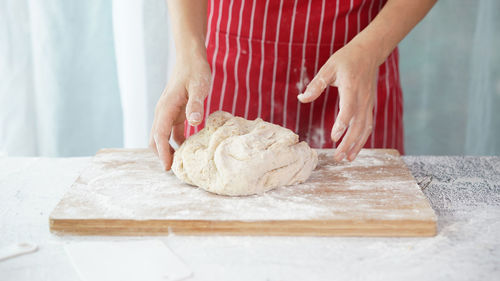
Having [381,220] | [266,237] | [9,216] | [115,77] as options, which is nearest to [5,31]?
[115,77]

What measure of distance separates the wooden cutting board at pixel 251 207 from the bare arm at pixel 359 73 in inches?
4.5

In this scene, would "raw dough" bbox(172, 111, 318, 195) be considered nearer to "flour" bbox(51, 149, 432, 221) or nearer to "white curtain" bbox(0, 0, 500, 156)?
"flour" bbox(51, 149, 432, 221)

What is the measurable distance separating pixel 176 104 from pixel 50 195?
44cm

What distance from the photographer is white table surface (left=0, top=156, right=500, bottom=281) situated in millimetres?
1042

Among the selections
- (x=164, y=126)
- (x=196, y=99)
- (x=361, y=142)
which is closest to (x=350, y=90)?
(x=361, y=142)

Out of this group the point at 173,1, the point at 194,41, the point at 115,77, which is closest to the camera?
the point at 194,41

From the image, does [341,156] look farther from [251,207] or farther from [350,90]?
[251,207]

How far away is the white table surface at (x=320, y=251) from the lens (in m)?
1.04

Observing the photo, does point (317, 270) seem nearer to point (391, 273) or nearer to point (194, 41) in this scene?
point (391, 273)

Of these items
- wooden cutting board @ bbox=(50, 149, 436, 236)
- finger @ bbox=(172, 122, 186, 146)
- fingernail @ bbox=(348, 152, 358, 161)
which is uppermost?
finger @ bbox=(172, 122, 186, 146)

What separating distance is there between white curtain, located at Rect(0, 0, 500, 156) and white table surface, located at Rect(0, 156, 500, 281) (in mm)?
1264

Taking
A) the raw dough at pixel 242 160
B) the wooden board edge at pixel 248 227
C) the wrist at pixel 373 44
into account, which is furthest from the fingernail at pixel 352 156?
the wooden board edge at pixel 248 227

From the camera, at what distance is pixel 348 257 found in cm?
110

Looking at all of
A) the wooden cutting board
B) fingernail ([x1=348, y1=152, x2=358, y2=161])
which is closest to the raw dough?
the wooden cutting board
